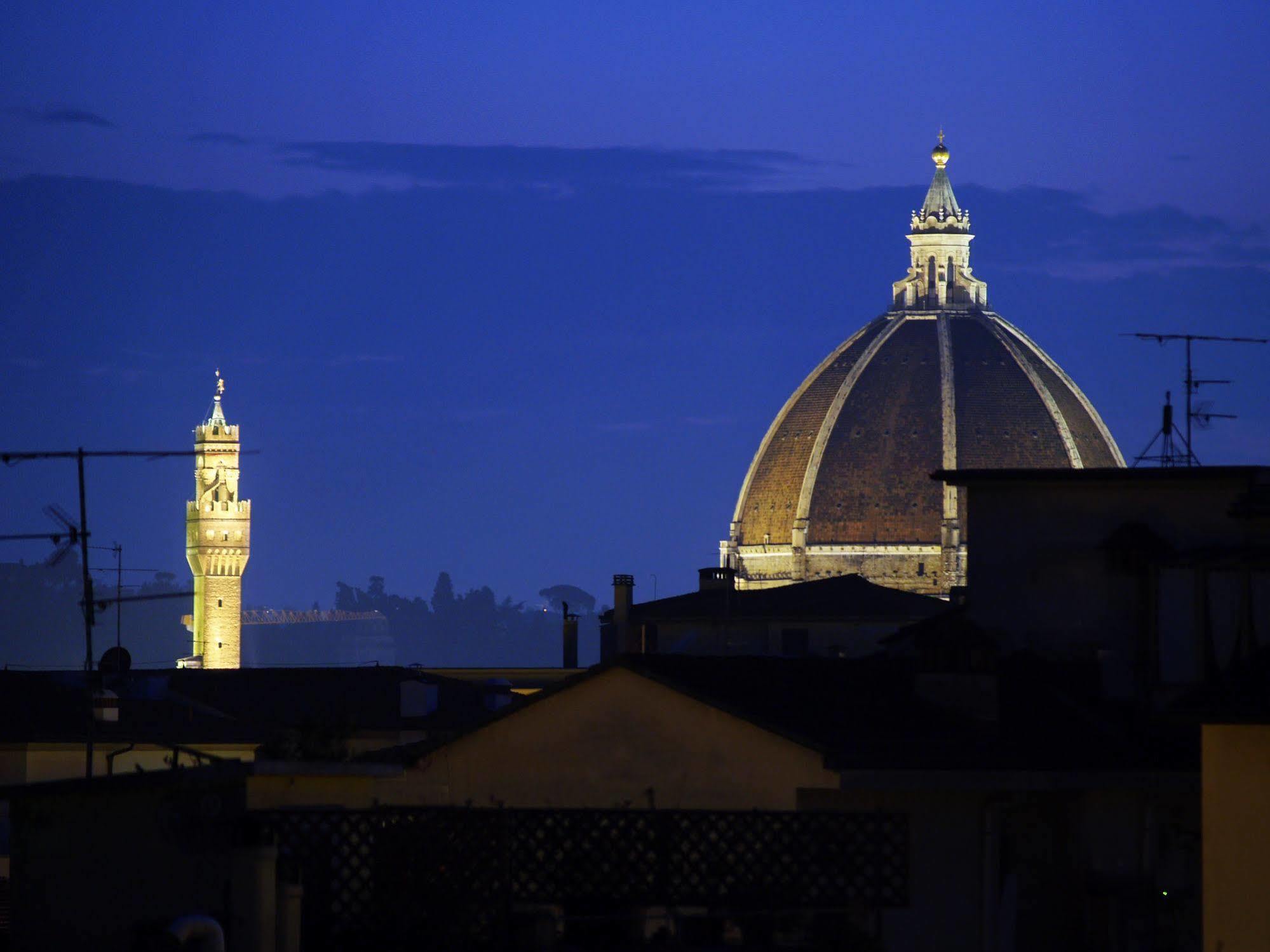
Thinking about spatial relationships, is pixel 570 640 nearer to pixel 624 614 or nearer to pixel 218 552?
pixel 624 614

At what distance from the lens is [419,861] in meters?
15.1

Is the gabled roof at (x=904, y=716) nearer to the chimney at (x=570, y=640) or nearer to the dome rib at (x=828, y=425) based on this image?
the chimney at (x=570, y=640)

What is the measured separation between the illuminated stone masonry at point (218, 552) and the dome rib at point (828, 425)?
21.1 m

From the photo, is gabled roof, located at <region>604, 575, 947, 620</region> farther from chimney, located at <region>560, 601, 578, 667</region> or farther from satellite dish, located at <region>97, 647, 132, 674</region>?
satellite dish, located at <region>97, 647, 132, 674</region>

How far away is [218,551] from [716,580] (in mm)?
48702

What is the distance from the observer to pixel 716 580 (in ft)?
240

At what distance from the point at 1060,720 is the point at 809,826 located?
6.85 m

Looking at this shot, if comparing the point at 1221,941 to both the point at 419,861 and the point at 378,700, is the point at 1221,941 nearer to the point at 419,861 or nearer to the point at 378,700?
the point at 419,861

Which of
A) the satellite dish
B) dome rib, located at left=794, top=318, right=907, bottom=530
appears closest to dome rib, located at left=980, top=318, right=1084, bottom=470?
dome rib, located at left=794, top=318, right=907, bottom=530

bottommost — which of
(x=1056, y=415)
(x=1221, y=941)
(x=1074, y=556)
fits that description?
(x=1221, y=941)

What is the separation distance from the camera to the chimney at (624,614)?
66.2 m

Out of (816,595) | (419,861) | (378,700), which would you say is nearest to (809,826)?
(419,861)

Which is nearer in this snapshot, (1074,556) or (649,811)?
(649,811)

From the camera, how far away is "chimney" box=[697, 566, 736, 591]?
2817 inches
